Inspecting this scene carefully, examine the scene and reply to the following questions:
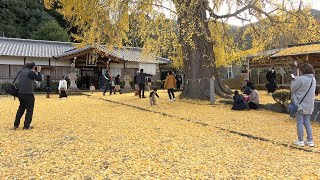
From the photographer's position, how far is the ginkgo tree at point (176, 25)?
11.8 metres

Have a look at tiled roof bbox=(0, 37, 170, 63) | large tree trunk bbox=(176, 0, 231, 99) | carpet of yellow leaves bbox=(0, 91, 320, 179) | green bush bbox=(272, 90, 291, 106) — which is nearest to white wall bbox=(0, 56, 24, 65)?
tiled roof bbox=(0, 37, 170, 63)

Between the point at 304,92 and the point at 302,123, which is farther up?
the point at 304,92

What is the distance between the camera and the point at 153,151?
492 centimetres

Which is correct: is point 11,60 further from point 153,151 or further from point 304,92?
point 304,92

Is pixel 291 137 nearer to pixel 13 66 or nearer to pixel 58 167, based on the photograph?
pixel 58 167

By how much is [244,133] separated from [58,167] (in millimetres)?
4045

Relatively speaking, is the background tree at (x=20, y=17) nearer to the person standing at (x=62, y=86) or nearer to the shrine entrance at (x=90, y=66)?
the shrine entrance at (x=90, y=66)

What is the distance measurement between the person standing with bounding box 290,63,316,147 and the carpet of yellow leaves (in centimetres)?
35

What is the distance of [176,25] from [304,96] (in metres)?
7.77

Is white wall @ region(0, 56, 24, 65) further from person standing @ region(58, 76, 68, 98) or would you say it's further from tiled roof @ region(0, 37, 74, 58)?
person standing @ region(58, 76, 68, 98)

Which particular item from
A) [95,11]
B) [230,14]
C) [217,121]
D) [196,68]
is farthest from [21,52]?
[217,121]

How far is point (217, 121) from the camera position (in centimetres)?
820

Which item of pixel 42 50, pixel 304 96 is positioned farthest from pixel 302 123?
pixel 42 50

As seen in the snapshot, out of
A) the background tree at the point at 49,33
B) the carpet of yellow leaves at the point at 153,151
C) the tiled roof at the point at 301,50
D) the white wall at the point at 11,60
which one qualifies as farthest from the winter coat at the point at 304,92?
the background tree at the point at 49,33
